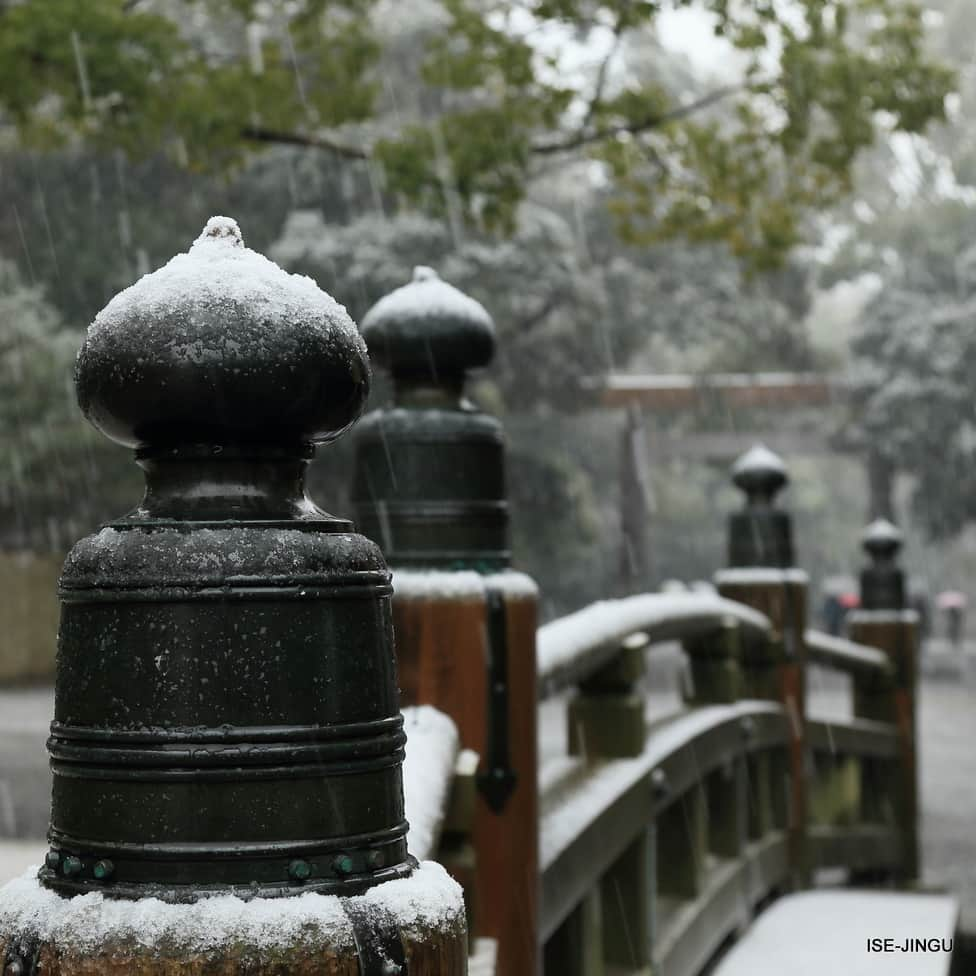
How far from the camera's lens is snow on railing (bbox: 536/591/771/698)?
3.01 meters

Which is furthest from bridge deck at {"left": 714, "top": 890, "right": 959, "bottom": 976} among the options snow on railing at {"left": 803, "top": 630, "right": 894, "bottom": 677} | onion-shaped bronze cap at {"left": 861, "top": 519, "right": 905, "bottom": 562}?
onion-shaped bronze cap at {"left": 861, "top": 519, "right": 905, "bottom": 562}

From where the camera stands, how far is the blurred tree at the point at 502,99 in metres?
6.99

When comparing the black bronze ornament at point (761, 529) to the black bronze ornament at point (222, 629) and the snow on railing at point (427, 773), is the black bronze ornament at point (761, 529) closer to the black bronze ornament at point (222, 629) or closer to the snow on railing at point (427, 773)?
the snow on railing at point (427, 773)

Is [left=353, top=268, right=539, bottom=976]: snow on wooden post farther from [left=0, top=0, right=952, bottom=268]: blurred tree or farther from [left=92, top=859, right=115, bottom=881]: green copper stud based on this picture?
[left=0, top=0, right=952, bottom=268]: blurred tree

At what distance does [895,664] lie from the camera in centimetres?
825

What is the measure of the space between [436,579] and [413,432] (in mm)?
240

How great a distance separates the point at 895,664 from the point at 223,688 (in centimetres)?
751

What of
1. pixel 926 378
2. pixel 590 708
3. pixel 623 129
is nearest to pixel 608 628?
pixel 590 708

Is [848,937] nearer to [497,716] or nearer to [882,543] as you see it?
[497,716]

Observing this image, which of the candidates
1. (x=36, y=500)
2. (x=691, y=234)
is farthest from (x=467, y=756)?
(x=36, y=500)

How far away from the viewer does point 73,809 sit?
3.93ft

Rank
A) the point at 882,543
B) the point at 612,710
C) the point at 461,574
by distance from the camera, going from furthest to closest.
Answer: the point at 882,543 < the point at 612,710 < the point at 461,574

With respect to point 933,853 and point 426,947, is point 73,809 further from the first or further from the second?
point 933,853

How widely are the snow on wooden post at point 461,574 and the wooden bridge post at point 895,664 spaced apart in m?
5.63
